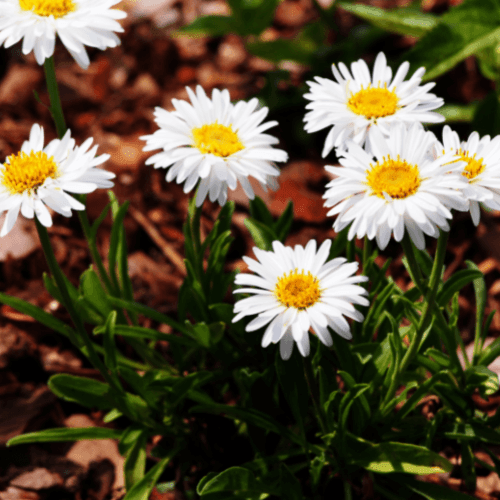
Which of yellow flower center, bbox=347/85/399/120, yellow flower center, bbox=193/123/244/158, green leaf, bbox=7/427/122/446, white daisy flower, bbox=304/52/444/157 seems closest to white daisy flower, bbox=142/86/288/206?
yellow flower center, bbox=193/123/244/158

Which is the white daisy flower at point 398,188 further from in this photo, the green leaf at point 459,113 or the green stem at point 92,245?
the green leaf at point 459,113

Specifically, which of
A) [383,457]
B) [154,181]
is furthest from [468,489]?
[154,181]

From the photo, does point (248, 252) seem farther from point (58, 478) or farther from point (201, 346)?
point (58, 478)

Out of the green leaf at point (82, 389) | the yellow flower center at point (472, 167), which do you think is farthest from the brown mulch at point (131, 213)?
the yellow flower center at point (472, 167)

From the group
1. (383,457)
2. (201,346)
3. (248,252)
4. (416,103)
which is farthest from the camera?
(248,252)

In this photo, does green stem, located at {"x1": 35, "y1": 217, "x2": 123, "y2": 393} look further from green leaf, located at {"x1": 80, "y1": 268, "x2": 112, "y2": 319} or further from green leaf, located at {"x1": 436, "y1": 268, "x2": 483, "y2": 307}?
green leaf, located at {"x1": 436, "y1": 268, "x2": 483, "y2": 307}

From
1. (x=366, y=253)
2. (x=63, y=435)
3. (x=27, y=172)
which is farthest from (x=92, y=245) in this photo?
(x=366, y=253)

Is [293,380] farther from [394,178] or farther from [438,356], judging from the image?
[394,178]
